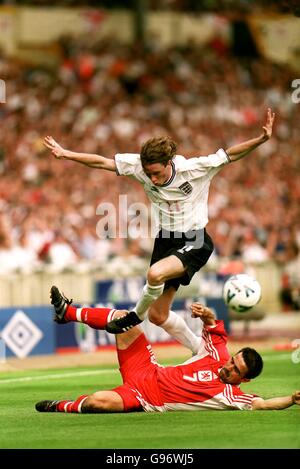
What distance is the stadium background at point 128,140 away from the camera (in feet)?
64.4

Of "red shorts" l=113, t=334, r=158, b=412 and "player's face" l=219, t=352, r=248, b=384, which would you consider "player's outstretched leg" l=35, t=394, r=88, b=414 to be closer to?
"red shorts" l=113, t=334, r=158, b=412

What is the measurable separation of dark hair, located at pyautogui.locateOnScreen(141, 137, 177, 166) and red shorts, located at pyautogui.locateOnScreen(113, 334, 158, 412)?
1.82 metres

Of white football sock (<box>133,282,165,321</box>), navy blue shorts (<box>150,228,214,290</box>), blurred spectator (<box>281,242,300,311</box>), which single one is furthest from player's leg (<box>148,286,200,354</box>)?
blurred spectator (<box>281,242,300,311</box>)

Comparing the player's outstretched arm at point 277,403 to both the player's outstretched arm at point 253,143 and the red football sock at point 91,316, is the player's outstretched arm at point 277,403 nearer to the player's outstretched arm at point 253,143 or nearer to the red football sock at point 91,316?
the red football sock at point 91,316

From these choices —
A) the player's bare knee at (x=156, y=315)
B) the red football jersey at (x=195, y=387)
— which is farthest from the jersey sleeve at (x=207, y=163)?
the red football jersey at (x=195, y=387)

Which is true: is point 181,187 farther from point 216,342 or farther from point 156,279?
point 216,342

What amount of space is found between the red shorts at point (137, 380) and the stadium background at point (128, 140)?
396 centimetres

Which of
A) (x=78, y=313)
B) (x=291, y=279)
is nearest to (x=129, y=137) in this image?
(x=291, y=279)

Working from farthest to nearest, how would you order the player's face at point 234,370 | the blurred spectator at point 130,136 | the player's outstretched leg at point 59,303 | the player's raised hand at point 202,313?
the blurred spectator at point 130,136 < the player's outstretched leg at point 59,303 < the player's raised hand at point 202,313 < the player's face at point 234,370

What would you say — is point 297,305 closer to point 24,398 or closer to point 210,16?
point 24,398

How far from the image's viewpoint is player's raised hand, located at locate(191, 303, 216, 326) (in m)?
11.0

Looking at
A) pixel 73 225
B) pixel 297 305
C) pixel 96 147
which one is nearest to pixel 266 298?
pixel 297 305

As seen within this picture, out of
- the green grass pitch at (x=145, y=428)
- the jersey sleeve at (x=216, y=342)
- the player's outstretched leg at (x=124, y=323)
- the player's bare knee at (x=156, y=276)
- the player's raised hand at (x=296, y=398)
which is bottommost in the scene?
the green grass pitch at (x=145, y=428)

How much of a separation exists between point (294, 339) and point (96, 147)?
8672 mm
